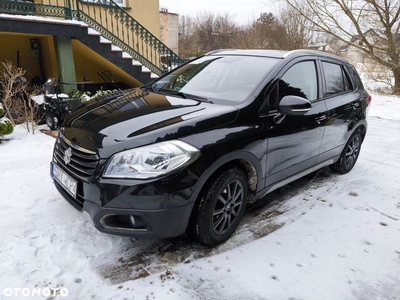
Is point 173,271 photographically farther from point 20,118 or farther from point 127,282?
point 20,118

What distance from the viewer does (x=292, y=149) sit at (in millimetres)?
3127

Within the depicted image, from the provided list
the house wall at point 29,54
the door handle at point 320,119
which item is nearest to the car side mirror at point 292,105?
the door handle at point 320,119

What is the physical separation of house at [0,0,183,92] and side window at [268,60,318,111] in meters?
4.64

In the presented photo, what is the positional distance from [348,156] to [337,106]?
1.05 m

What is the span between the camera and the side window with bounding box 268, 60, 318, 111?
2869 mm

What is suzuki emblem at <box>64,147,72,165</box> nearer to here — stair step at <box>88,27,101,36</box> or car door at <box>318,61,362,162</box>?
car door at <box>318,61,362,162</box>

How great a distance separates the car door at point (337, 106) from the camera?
3635 millimetres

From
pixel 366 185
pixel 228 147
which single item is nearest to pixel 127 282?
pixel 228 147

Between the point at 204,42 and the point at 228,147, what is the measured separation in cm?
4934

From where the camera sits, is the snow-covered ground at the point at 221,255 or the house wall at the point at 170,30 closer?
the snow-covered ground at the point at 221,255

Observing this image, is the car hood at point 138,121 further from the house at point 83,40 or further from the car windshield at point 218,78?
the house at point 83,40

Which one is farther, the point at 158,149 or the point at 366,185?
the point at 366,185

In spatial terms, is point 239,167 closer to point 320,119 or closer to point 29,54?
point 320,119

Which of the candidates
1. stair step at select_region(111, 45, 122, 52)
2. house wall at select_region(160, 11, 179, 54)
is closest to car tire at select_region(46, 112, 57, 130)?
stair step at select_region(111, 45, 122, 52)
